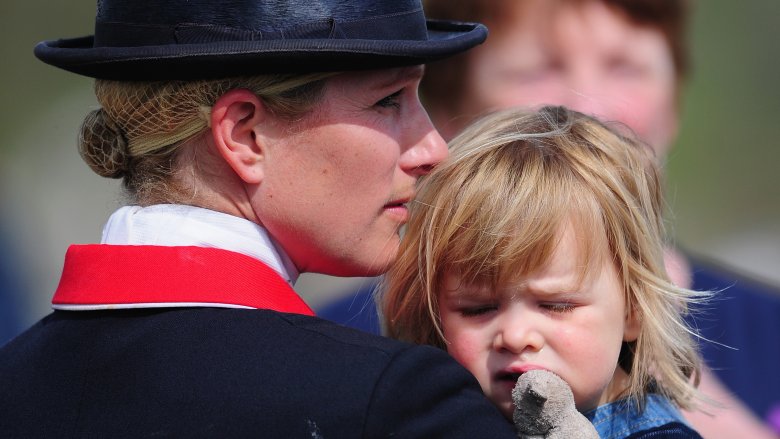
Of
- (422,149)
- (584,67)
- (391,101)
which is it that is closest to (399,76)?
(391,101)

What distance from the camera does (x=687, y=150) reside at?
5.70 m

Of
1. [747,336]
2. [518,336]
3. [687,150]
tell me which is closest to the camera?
[518,336]

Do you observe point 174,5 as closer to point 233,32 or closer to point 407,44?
point 233,32

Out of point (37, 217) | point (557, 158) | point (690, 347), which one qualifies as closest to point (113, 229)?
point (557, 158)

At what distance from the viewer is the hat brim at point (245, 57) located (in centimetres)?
174

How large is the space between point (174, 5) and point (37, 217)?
220 inches

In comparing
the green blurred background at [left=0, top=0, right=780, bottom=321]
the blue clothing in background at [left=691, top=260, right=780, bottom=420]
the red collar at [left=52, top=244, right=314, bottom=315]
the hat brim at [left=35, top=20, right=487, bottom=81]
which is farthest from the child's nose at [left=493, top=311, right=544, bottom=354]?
the green blurred background at [left=0, top=0, right=780, bottom=321]

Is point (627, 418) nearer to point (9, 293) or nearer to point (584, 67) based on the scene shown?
point (584, 67)

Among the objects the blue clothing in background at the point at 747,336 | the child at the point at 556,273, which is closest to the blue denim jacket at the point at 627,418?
the child at the point at 556,273

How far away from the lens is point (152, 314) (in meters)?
1.73

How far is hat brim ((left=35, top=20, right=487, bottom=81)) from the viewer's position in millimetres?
1738

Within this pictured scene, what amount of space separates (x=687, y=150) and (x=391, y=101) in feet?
13.4

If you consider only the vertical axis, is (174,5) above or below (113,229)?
above

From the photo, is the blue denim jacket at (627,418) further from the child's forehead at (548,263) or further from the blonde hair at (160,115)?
the blonde hair at (160,115)
